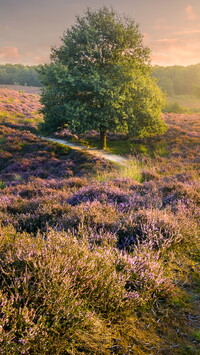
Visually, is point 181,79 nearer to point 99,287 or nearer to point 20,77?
point 20,77

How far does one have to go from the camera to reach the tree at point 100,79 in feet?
48.3

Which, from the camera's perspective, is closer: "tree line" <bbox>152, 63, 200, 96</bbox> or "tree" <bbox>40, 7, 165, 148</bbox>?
"tree" <bbox>40, 7, 165, 148</bbox>

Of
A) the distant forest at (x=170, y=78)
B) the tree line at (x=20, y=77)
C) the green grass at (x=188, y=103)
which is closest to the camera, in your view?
the green grass at (x=188, y=103)

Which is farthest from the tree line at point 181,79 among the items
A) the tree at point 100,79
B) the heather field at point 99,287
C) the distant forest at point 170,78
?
the heather field at point 99,287

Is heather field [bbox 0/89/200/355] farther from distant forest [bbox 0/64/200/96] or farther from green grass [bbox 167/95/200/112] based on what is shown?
distant forest [bbox 0/64/200/96]

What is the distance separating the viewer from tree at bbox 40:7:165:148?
14711 millimetres

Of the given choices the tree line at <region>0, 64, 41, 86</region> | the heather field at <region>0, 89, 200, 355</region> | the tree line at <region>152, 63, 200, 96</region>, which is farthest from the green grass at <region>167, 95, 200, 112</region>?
the tree line at <region>0, 64, 41, 86</region>

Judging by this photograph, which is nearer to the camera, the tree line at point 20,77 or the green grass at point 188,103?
the green grass at point 188,103

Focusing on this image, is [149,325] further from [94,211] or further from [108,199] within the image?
[108,199]

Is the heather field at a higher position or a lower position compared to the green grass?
lower

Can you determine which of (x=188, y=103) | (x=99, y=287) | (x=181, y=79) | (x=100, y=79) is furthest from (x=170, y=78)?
(x=99, y=287)

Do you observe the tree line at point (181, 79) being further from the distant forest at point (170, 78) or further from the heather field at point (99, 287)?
the heather field at point (99, 287)

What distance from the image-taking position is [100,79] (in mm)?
15203

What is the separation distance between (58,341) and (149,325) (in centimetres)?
108
